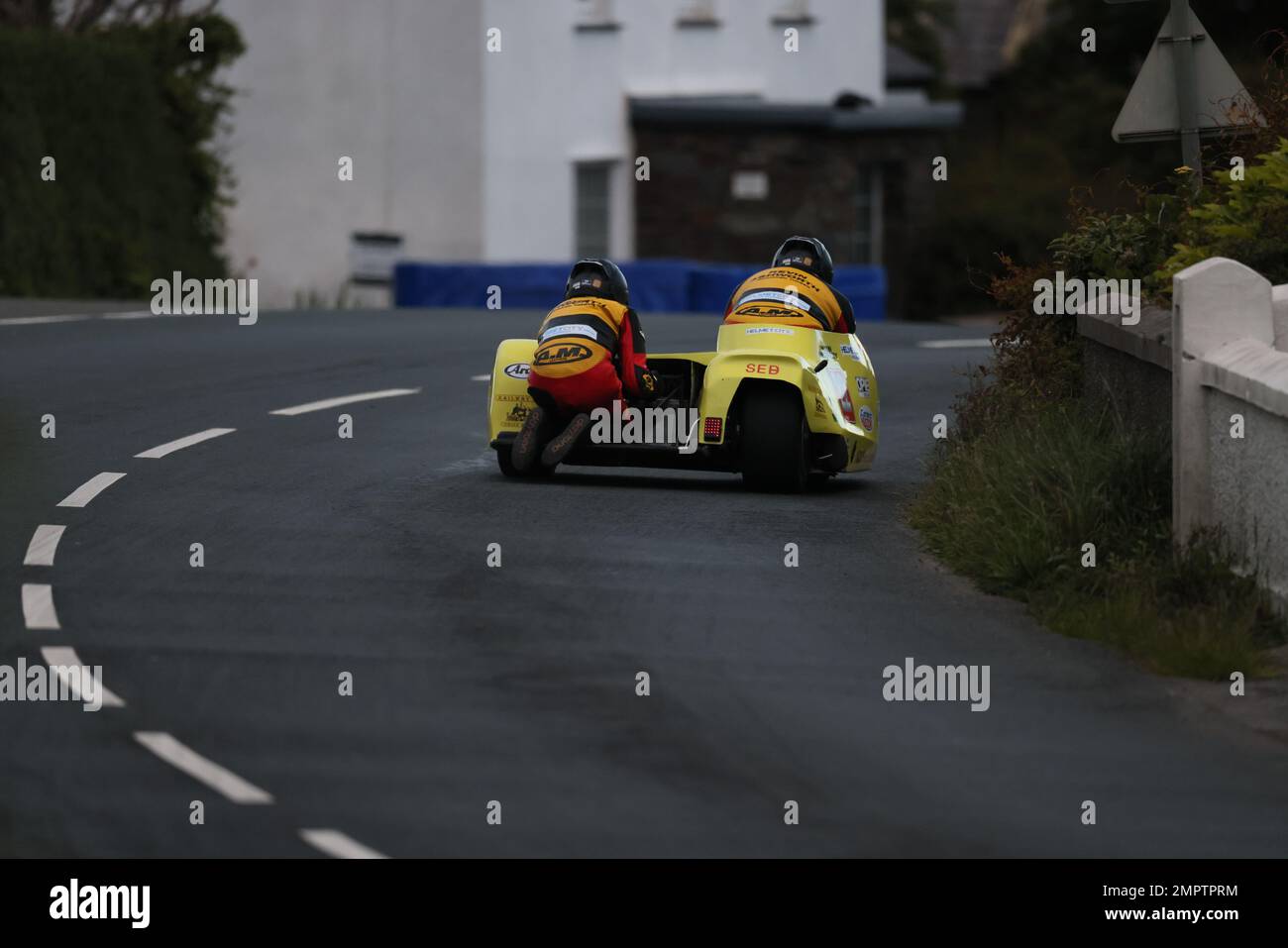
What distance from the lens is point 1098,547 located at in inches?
468

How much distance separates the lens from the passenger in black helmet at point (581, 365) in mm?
13836

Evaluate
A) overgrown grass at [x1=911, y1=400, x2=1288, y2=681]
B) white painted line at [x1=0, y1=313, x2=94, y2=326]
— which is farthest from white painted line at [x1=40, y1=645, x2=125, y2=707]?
white painted line at [x1=0, y1=313, x2=94, y2=326]

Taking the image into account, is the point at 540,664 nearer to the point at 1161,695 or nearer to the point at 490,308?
the point at 1161,695

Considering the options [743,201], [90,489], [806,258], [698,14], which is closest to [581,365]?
[806,258]

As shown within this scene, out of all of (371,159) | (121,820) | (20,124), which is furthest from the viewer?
(371,159)

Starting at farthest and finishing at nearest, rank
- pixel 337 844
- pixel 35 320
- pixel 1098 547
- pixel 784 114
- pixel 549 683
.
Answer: pixel 784 114 < pixel 35 320 < pixel 1098 547 < pixel 549 683 < pixel 337 844

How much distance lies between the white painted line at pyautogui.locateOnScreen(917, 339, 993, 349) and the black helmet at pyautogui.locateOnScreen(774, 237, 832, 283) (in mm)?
10986

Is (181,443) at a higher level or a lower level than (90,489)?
higher

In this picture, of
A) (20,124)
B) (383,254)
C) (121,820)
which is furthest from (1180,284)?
(383,254)

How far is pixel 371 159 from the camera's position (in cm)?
3941

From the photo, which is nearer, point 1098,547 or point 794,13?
point 1098,547

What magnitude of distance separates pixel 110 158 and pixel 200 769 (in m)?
25.3

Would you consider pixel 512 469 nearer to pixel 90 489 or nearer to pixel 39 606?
pixel 90 489
